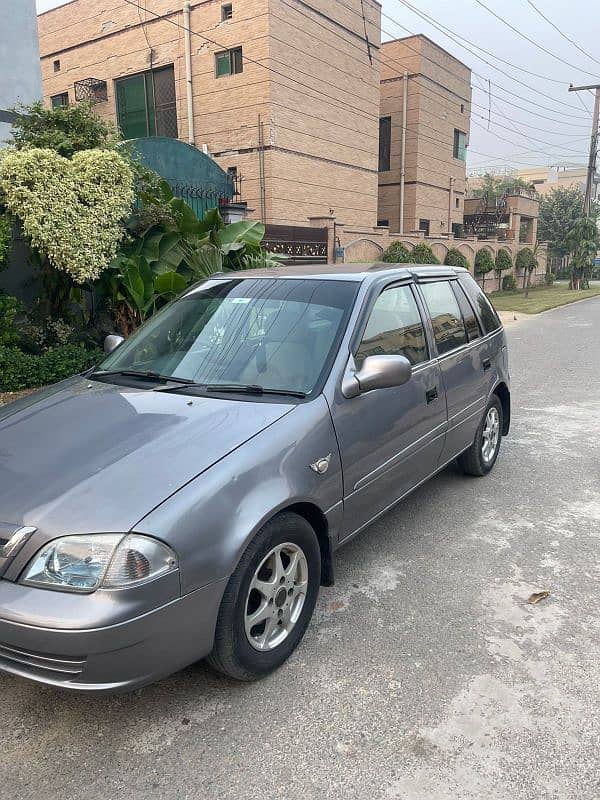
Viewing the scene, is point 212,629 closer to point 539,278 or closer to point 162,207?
point 162,207

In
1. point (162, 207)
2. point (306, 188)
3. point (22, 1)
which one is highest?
point (22, 1)

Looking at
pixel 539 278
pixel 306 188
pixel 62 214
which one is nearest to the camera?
pixel 62 214

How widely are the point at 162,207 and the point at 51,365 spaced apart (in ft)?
8.74

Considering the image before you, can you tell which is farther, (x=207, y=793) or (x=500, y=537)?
(x=500, y=537)

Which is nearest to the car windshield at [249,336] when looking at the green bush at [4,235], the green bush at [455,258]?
the green bush at [4,235]

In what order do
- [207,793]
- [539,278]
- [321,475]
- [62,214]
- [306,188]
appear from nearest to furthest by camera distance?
[207,793] < [321,475] < [62,214] < [306,188] < [539,278]

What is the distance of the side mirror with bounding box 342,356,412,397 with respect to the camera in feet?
10.7

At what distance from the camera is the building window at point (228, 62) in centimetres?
2197

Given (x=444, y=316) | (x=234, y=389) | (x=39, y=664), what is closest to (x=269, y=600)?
(x=39, y=664)

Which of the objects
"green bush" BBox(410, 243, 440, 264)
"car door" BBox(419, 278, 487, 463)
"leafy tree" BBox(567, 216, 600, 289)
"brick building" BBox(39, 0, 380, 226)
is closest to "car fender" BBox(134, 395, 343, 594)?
"car door" BBox(419, 278, 487, 463)

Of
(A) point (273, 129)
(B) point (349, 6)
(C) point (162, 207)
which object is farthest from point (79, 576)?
(B) point (349, 6)

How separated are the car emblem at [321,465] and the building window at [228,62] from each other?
72.6 feet

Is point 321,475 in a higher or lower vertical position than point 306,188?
lower

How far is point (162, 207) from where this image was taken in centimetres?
898
